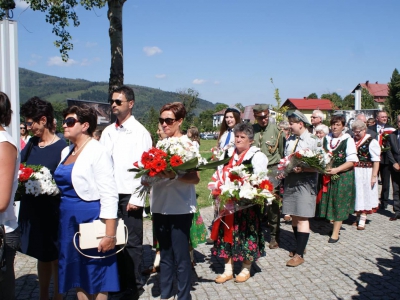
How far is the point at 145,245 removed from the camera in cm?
670

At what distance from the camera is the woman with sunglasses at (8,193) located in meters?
2.60

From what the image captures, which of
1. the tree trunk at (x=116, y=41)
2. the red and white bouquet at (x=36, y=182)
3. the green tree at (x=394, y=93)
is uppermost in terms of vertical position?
the green tree at (x=394, y=93)

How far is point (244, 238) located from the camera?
5.06 meters

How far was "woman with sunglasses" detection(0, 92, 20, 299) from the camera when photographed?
260 centimetres

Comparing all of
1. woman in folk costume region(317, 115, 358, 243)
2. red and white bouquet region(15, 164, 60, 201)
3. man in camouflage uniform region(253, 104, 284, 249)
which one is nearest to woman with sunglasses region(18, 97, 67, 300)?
red and white bouquet region(15, 164, 60, 201)

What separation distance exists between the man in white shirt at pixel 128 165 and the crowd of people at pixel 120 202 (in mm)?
11

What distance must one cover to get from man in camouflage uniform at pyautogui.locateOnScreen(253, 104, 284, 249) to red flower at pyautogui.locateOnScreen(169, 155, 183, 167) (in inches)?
128

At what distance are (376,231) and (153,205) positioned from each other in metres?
5.74

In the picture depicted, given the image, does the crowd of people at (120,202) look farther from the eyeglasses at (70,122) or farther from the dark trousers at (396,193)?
the dark trousers at (396,193)

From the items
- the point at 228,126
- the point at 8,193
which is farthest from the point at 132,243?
the point at 228,126

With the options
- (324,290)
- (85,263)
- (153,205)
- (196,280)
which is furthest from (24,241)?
(324,290)

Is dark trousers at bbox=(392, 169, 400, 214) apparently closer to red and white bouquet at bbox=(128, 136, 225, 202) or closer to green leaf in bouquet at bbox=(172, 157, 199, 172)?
red and white bouquet at bbox=(128, 136, 225, 202)

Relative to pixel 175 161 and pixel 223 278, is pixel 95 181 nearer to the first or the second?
pixel 175 161

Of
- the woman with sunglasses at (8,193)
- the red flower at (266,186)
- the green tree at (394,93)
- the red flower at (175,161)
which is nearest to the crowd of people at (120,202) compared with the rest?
the woman with sunglasses at (8,193)
